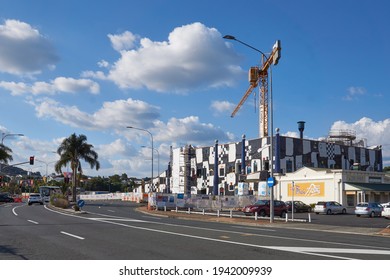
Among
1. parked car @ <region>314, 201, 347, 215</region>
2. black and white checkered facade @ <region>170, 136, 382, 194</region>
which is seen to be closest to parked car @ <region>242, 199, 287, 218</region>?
parked car @ <region>314, 201, 347, 215</region>

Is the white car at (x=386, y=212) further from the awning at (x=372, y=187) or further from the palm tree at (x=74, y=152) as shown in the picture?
the palm tree at (x=74, y=152)

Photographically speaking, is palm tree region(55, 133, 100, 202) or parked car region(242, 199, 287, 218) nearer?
parked car region(242, 199, 287, 218)

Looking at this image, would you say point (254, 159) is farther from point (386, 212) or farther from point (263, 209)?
point (386, 212)

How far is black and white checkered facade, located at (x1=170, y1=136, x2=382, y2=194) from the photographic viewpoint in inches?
2571

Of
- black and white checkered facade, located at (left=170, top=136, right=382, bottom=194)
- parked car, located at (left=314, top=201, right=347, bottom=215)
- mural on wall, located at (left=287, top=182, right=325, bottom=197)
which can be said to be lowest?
parked car, located at (left=314, top=201, right=347, bottom=215)

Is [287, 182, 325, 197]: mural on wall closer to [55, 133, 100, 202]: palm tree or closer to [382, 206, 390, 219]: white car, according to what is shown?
[382, 206, 390, 219]: white car

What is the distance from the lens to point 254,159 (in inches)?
2665

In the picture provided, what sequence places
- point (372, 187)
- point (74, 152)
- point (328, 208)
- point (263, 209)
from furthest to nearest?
1. point (74, 152)
2. point (372, 187)
3. point (328, 208)
4. point (263, 209)

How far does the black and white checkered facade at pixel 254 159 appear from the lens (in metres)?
65.3

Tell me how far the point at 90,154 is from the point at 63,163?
165 inches

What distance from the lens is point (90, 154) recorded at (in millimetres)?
65688

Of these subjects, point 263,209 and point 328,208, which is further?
point 328,208

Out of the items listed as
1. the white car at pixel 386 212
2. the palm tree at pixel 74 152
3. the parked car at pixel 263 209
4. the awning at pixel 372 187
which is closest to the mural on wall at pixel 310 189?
the awning at pixel 372 187

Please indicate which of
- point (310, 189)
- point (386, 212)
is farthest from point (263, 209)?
point (310, 189)
